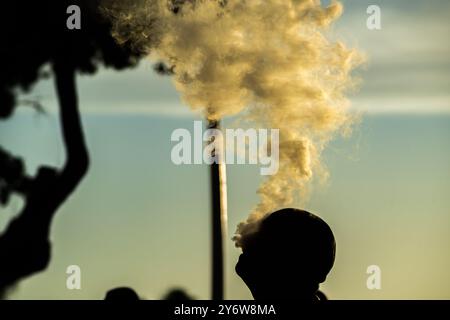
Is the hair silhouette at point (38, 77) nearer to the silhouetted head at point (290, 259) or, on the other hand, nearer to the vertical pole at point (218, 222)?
the vertical pole at point (218, 222)

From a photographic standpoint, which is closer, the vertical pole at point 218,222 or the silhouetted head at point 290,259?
the silhouetted head at point 290,259

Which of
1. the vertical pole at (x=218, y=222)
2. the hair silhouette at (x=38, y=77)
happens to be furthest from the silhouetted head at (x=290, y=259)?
the hair silhouette at (x=38, y=77)

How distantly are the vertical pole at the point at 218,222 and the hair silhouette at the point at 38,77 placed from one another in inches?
109

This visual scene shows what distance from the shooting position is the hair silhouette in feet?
33.8

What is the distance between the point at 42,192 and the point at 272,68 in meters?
4.75

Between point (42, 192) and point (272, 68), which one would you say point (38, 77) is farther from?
point (272, 68)

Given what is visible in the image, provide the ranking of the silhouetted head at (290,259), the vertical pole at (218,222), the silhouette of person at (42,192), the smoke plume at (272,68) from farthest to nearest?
the silhouette of person at (42,192) < the vertical pole at (218,222) < the smoke plume at (272,68) < the silhouetted head at (290,259)

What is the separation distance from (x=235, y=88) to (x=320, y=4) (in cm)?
107

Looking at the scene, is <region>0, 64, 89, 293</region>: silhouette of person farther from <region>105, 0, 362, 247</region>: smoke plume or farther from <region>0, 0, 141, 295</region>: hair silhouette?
<region>105, 0, 362, 247</region>: smoke plume

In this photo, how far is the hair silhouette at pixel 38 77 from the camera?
33.8 ft

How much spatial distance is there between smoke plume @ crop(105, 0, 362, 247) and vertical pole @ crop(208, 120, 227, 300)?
2.50ft

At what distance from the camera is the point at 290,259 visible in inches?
107

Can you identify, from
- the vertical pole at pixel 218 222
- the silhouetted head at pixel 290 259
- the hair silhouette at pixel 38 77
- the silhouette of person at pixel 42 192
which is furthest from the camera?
the hair silhouette at pixel 38 77
